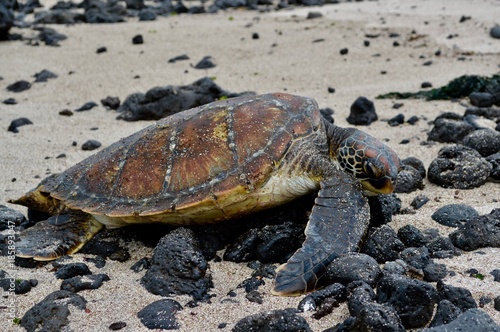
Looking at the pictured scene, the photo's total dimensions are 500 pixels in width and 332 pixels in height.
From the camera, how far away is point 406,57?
8.54m

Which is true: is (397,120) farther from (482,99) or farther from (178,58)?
(178,58)

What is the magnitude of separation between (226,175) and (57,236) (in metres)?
1.18

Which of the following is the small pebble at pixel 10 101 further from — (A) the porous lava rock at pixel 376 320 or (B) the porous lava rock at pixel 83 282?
(A) the porous lava rock at pixel 376 320

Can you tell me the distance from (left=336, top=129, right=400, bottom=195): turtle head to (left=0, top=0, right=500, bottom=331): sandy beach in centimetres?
30

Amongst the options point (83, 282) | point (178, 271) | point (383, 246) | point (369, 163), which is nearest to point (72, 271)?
point (83, 282)

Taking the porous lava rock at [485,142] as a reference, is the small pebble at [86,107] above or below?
below

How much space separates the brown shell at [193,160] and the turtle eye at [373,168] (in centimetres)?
44

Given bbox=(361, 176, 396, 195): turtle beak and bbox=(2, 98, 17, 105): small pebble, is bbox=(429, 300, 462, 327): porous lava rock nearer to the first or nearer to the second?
bbox=(361, 176, 396, 195): turtle beak

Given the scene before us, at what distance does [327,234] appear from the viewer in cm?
324

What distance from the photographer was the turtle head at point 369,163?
3602mm

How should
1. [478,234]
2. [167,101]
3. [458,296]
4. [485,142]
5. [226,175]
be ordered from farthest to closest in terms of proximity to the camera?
[167,101], [485,142], [226,175], [478,234], [458,296]

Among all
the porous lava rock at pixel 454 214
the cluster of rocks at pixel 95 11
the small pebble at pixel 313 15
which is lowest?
the cluster of rocks at pixel 95 11

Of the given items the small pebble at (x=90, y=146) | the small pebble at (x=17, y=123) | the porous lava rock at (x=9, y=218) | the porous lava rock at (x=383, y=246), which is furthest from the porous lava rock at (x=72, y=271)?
the small pebble at (x=17, y=123)

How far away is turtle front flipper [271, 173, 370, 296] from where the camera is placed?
3.01 meters
